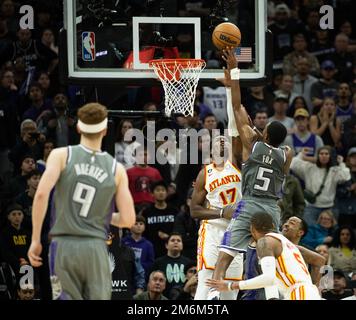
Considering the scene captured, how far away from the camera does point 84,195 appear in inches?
367

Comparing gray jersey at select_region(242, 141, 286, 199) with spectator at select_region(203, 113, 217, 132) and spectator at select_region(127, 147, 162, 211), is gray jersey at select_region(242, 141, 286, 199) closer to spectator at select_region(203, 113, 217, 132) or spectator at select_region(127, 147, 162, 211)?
spectator at select_region(127, 147, 162, 211)

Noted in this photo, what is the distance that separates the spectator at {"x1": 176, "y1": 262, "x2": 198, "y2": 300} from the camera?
1434 centimetres

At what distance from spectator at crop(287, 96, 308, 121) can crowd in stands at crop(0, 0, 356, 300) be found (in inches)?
1.2

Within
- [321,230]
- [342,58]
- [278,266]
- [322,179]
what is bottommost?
[321,230]

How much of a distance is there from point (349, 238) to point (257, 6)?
3.92 meters

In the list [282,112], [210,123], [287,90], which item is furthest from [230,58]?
[287,90]

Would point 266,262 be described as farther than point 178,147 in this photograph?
No

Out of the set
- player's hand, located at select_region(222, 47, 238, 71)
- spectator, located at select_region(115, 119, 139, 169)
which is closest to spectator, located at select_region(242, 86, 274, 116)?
spectator, located at select_region(115, 119, 139, 169)

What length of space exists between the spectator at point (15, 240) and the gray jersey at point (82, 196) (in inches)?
226

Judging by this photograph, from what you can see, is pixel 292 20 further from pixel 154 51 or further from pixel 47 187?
pixel 47 187

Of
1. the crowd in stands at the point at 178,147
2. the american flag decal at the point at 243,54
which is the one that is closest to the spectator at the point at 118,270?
the crowd in stands at the point at 178,147

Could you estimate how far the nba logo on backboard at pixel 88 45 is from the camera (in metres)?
13.1

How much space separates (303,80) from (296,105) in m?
0.99

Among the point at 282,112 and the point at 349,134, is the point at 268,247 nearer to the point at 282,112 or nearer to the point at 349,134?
the point at 282,112
